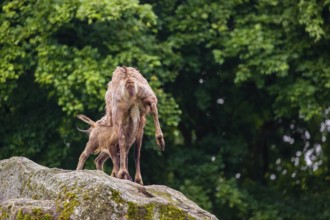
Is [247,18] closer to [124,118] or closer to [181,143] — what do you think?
[181,143]

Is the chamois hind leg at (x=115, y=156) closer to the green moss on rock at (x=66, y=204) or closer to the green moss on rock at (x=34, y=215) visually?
the green moss on rock at (x=66, y=204)

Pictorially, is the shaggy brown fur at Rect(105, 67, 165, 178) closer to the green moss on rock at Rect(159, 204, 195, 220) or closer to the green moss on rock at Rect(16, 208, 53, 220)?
the green moss on rock at Rect(159, 204, 195, 220)

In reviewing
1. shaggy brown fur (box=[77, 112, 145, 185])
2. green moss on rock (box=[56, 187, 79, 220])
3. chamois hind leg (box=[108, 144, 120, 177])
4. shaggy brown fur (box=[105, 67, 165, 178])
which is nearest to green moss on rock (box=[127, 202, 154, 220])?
green moss on rock (box=[56, 187, 79, 220])

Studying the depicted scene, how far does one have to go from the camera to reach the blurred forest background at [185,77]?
18.7m

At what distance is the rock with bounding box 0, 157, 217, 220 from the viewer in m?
9.57

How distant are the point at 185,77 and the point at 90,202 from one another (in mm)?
12157

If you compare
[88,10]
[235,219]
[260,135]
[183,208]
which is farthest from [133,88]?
[260,135]

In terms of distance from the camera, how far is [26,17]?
1936 centimetres

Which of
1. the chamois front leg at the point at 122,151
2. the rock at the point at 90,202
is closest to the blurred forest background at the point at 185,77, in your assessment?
the chamois front leg at the point at 122,151

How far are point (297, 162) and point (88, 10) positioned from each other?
7.61 metres

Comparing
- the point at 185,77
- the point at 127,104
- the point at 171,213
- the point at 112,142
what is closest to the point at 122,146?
the point at 112,142

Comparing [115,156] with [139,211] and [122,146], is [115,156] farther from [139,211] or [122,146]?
[139,211]

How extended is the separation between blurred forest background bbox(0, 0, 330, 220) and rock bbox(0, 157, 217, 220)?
7679 mm

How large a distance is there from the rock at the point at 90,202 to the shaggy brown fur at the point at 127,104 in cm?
111
